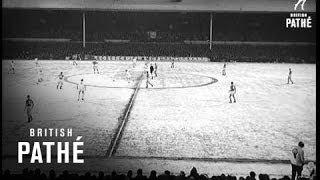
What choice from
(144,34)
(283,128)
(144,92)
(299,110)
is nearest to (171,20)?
(144,34)

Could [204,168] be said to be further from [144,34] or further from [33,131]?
[144,34]

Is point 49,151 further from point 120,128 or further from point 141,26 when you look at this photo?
point 141,26

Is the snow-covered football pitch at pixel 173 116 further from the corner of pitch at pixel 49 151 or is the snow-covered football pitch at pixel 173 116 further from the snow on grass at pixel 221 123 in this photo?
the corner of pitch at pixel 49 151

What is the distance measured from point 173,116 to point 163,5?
1117 inches

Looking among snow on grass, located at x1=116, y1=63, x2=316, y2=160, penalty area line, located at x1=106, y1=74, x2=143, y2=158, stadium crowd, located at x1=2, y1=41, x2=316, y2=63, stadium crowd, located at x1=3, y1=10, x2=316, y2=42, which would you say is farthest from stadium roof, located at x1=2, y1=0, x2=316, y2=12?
penalty area line, located at x1=106, y1=74, x2=143, y2=158

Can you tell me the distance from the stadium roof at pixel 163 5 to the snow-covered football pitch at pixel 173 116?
14530 millimetres

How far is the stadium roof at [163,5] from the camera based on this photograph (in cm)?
4178

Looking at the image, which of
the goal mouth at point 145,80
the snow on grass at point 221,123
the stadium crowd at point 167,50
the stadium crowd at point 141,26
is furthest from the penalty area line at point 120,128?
the stadium crowd at point 141,26

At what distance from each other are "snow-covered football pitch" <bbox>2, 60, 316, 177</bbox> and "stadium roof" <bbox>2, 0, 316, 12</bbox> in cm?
1453

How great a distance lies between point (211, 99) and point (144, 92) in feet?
13.5

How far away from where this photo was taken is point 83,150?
Answer: 1253 cm

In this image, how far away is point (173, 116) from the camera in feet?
56.6

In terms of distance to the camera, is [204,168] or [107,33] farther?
[107,33]

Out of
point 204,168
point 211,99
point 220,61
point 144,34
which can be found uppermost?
point 144,34
